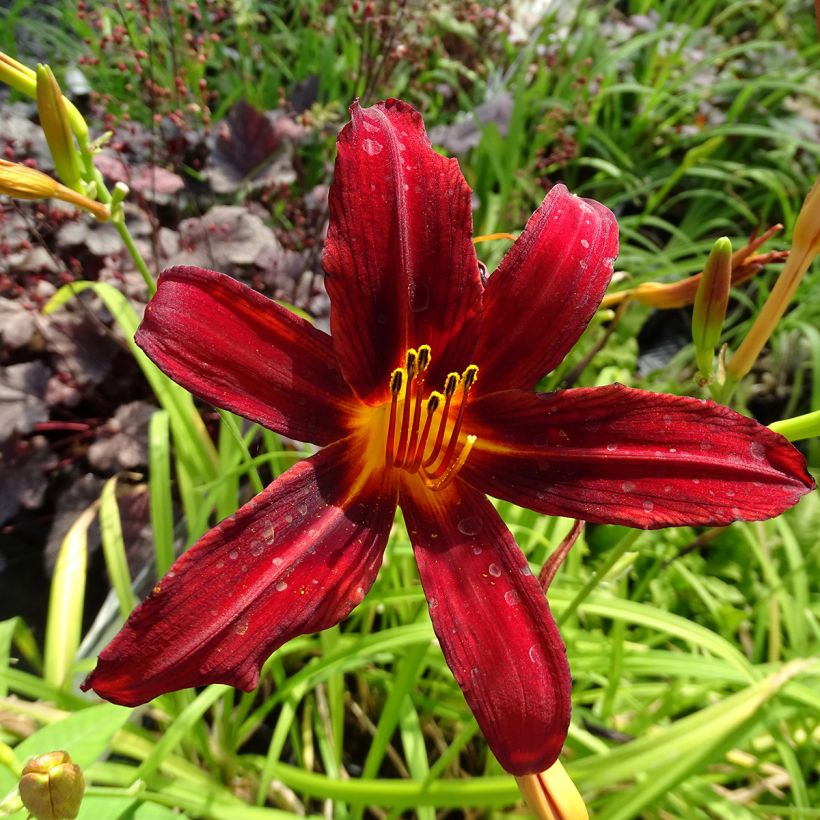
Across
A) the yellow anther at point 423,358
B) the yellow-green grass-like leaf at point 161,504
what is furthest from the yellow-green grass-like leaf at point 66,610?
the yellow anther at point 423,358

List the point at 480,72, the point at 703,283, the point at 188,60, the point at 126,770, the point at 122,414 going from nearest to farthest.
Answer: the point at 703,283
the point at 126,770
the point at 122,414
the point at 188,60
the point at 480,72

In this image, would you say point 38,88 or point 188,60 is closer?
point 38,88

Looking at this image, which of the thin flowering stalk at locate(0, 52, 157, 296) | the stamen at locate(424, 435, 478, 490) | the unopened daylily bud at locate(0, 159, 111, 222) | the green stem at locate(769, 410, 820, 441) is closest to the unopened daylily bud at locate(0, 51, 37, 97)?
the thin flowering stalk at locate(0, 52, 157, 296)

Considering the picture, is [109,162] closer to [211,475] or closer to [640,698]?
[211,475]

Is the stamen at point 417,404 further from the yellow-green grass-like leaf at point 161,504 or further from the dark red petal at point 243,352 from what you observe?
the yellow-green grass-like leaf at point 161,504

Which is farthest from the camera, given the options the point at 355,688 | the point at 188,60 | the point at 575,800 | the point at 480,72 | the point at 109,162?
the point at 480,72

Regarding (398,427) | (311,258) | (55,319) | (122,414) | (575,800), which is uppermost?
(398,427)

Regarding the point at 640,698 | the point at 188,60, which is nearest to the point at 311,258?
the point at 188,60
